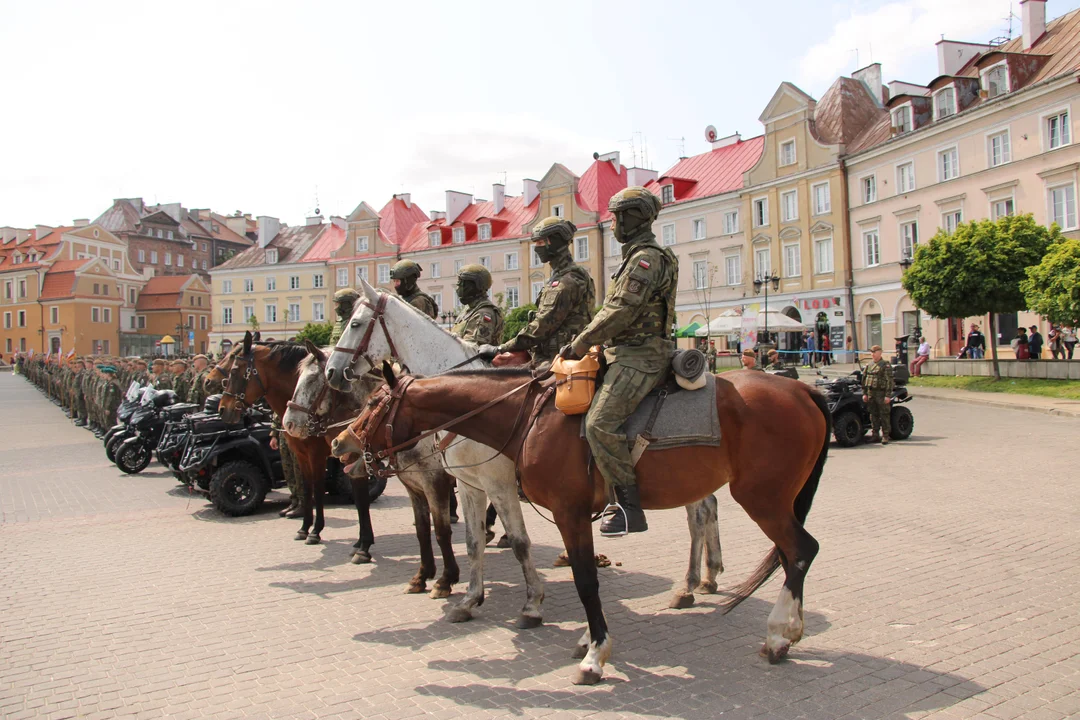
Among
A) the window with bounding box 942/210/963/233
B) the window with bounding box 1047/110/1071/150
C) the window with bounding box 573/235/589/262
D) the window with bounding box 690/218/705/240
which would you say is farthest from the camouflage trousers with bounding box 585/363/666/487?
the window with bounding box 573/235/589/262

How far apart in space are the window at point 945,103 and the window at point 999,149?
2756mm

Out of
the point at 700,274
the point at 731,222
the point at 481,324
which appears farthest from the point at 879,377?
the point at 700,274

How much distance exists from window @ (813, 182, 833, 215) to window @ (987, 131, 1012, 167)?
354 inches

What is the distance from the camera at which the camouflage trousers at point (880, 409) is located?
1658cm

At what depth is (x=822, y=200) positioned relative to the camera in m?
42.2

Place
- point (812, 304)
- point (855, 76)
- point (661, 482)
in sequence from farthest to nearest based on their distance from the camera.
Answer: point (855, 76) < point (812, 304) < point (661, 482)

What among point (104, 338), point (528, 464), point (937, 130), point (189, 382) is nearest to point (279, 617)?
point (528, 464)

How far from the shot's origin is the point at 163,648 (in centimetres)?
523

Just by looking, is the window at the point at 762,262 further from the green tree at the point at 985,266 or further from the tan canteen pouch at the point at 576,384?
the tan canteen pouch at the point at 576,384

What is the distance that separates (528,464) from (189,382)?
13.3 m

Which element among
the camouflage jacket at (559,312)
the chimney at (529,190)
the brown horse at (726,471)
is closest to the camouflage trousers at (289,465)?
the camouflage jacket at (559,312)

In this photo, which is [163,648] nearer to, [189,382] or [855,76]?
[189,382]

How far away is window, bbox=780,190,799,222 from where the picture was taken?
43.5 m

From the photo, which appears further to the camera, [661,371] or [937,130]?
[937,130]
